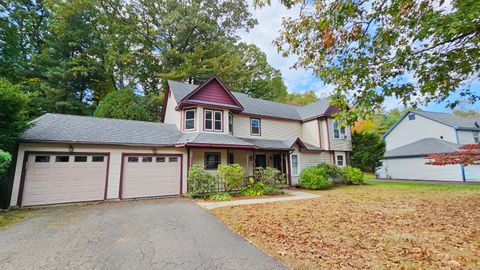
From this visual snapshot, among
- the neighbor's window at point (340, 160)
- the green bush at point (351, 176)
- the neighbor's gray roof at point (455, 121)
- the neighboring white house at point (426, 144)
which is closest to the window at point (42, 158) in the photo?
the green bush at point (351, 176)

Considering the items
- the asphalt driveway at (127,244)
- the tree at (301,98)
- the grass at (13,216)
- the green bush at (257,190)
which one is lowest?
the asphalt driveway at (127,244)

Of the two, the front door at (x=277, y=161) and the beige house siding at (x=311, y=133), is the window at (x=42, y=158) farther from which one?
the beige house siding at (x=311, y=133)

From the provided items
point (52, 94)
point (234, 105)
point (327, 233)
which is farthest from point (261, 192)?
point (52, 94)

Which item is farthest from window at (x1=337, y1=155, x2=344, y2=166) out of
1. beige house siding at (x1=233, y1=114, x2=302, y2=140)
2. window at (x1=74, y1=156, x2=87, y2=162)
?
window at (x1=74, y1=156, x2=87, y2=162)

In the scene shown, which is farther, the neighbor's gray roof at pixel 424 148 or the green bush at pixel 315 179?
the neighbor's gray roof at pixel 424 148

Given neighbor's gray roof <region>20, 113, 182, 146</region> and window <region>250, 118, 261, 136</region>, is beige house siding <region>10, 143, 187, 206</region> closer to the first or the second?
neighbor's gray roof <region>20, 113, 182, 146</region>

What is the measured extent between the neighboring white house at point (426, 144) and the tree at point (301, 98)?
14.6 m

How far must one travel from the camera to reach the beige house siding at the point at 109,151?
8867 millimetres

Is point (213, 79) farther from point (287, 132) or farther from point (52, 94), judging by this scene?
point (52, 94)

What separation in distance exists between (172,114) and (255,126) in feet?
20.7

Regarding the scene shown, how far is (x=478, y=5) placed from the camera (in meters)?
3.81

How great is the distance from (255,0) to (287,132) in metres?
13.6

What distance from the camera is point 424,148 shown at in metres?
21.1

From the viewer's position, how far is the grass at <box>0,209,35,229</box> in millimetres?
6562
